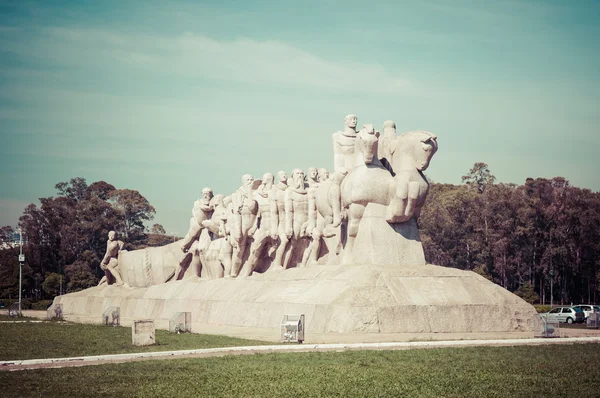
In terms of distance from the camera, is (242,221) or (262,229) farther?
(242,221)

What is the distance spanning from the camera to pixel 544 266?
50906 millimetres

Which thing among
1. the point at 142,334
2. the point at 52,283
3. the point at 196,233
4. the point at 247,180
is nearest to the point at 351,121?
the point at 247,180

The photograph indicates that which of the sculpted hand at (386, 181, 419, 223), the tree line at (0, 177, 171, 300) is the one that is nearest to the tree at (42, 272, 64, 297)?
the tree line at (0, 177, 171, 300)

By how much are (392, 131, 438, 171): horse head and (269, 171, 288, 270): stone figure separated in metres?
6.97

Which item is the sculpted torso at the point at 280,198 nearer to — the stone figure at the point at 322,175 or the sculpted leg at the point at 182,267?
the stone figure at the point at 322,175

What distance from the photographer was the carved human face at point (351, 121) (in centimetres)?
2802

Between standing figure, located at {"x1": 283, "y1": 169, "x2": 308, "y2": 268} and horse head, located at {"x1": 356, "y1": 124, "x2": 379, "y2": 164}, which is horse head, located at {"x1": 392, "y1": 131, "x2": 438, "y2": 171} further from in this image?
standing figure, located at {"x1": 283, "y1": 169, "x2": 308, "y2": 268}

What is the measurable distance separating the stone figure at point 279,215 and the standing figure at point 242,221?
1.05 metres

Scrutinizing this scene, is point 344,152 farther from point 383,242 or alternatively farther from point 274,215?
point 274,215

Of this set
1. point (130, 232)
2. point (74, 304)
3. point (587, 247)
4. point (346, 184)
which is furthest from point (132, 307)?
point (130, 232)

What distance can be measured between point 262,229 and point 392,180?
834cm

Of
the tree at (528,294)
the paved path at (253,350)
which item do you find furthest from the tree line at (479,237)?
the paved path at (253,350)

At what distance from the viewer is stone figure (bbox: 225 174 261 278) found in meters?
32.1

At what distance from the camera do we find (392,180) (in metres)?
24.8
